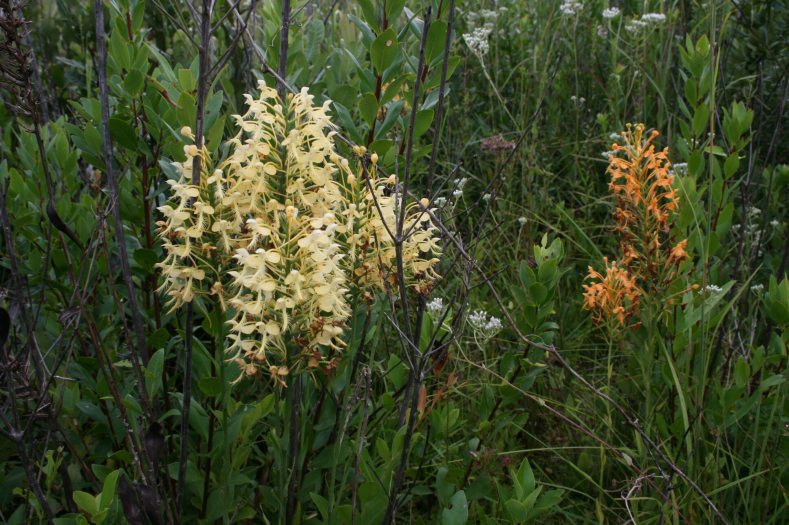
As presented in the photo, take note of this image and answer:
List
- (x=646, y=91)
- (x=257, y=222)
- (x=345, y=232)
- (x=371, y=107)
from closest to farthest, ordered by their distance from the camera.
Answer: (x=257, y=222), (x=345, y=232), (x=371, y=107), (x=646, y=91)

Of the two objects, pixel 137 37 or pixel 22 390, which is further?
pixel 137 37

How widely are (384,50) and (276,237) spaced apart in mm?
836

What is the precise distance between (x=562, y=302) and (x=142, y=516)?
6.10 ft

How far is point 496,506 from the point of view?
2275 mm

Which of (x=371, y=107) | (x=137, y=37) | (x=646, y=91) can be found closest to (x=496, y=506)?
(x=371, y=107)

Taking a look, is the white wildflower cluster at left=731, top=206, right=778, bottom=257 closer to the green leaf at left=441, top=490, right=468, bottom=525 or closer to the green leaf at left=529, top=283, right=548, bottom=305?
the green leaf at left=529, top=283, right=548, bottom=305

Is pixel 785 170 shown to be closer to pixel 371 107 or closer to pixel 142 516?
pixel 371 107

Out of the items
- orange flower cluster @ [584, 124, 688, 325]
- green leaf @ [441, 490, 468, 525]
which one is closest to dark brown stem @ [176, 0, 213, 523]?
green leaf @ [441, 490, 468, 525]

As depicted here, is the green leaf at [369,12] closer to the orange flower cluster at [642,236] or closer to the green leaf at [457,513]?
the orange flower cluster at [642,236]

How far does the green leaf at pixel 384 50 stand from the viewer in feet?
6.91

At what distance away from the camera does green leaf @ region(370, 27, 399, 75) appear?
83.0 inches

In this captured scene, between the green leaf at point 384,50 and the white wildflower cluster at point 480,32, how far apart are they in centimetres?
144

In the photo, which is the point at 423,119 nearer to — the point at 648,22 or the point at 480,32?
the point at 480,32

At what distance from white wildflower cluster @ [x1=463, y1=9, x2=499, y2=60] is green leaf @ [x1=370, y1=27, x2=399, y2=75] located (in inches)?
56.6
